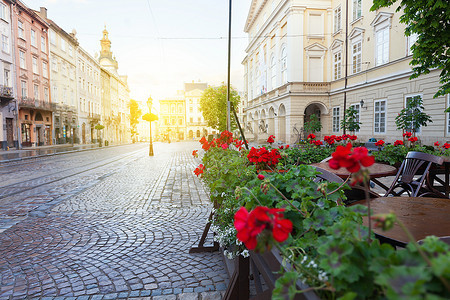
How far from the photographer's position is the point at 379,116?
2006 cm

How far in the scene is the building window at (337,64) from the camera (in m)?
25.3

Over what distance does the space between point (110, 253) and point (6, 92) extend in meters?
29.5

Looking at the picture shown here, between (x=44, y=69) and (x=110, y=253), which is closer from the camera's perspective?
(x=110, y=253)

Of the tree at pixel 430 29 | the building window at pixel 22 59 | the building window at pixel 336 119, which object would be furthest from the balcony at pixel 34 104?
the tree at pixel 430 29

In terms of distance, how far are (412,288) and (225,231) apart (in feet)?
6.38

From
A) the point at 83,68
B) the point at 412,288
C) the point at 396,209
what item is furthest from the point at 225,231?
the point at 83,68

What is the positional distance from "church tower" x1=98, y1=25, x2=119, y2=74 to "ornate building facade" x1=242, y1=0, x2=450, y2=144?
40.9 meters

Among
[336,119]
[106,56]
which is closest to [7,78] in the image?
[336,119]

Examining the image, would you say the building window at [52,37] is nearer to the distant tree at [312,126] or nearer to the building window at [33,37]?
the building window at [33,37]

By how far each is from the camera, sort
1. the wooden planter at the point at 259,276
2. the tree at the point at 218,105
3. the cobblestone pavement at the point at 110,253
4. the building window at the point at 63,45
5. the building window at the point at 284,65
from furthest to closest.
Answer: the tree at the point at 218,105
the building window at the point at 63,45
the building window at the point at 284,65
the cobblestone pavement at the point at 110,253
the wooden planter at the point at 259,276

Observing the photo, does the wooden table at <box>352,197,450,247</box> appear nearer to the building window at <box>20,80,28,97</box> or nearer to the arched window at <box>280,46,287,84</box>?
the arched window at <box>280,46,287,84</box>

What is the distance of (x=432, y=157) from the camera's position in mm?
3852

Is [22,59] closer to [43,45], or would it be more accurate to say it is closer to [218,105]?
[43,45]

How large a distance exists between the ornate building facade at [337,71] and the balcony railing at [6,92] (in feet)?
82.6
